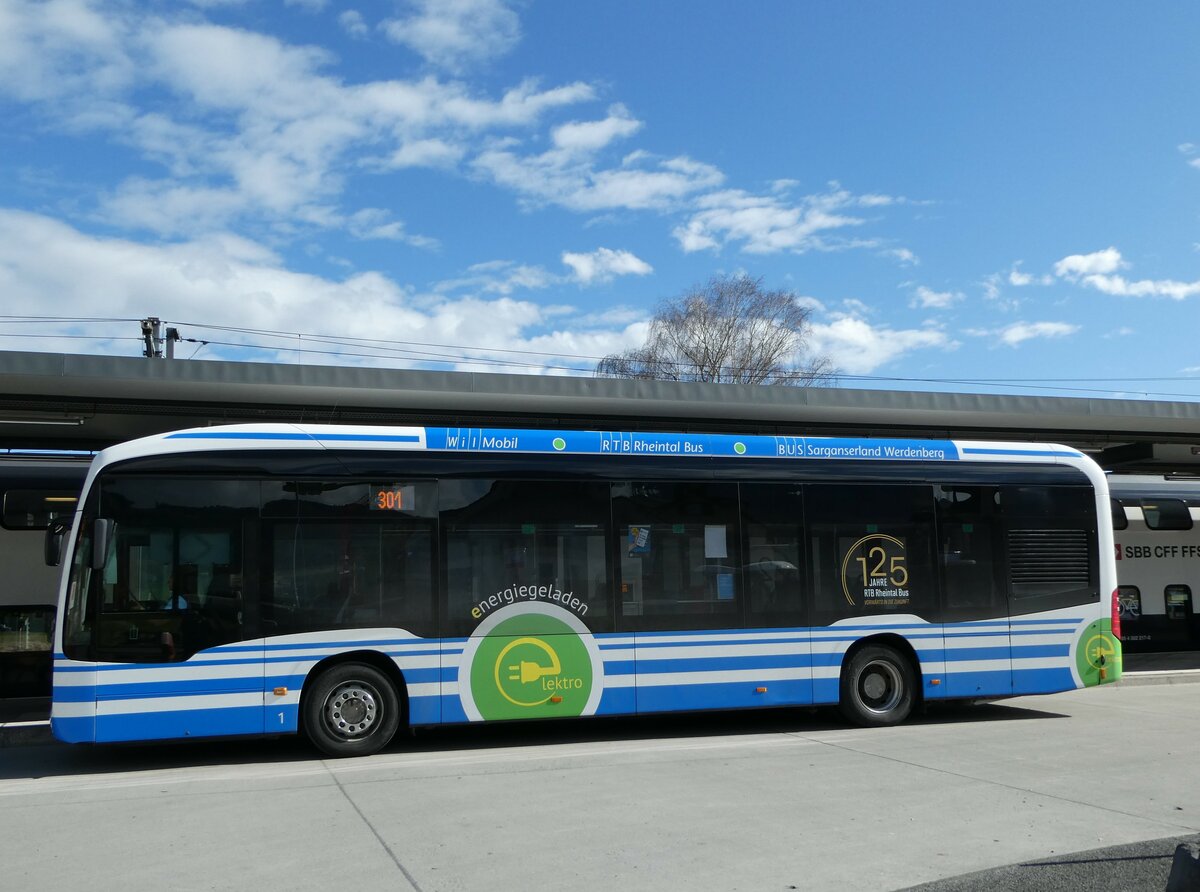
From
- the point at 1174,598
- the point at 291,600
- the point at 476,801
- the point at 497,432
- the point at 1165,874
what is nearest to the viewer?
the point at 1165,874

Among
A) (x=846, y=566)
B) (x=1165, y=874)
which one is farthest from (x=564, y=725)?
(x=1165, y=874)

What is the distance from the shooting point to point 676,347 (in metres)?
49.6

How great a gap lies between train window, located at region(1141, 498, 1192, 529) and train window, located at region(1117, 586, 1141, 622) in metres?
1.43

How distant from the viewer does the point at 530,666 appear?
1097 cm

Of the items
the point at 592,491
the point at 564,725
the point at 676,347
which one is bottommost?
the point at 564,725

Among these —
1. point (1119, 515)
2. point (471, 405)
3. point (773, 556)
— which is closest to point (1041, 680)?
point (773, 556)

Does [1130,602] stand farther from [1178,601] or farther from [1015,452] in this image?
[1015,452]

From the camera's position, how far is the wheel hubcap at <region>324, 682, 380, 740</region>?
1048cm

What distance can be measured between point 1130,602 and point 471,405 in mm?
13733

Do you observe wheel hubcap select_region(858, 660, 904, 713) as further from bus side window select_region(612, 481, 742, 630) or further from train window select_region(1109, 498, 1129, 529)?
train window select_region(1109, 498, 1129, 529)

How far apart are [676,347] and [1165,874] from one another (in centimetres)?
4401

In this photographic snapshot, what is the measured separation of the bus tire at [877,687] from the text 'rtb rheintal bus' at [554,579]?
26 mm

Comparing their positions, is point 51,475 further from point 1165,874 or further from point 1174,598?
point 1174,598

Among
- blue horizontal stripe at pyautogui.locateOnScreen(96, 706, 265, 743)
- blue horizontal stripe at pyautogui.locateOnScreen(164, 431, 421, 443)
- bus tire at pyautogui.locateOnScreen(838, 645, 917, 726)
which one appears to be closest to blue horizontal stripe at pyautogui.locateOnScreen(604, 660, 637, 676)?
bus tire at pyautogui.locateOnScreen(838, 645, 917, 726)
